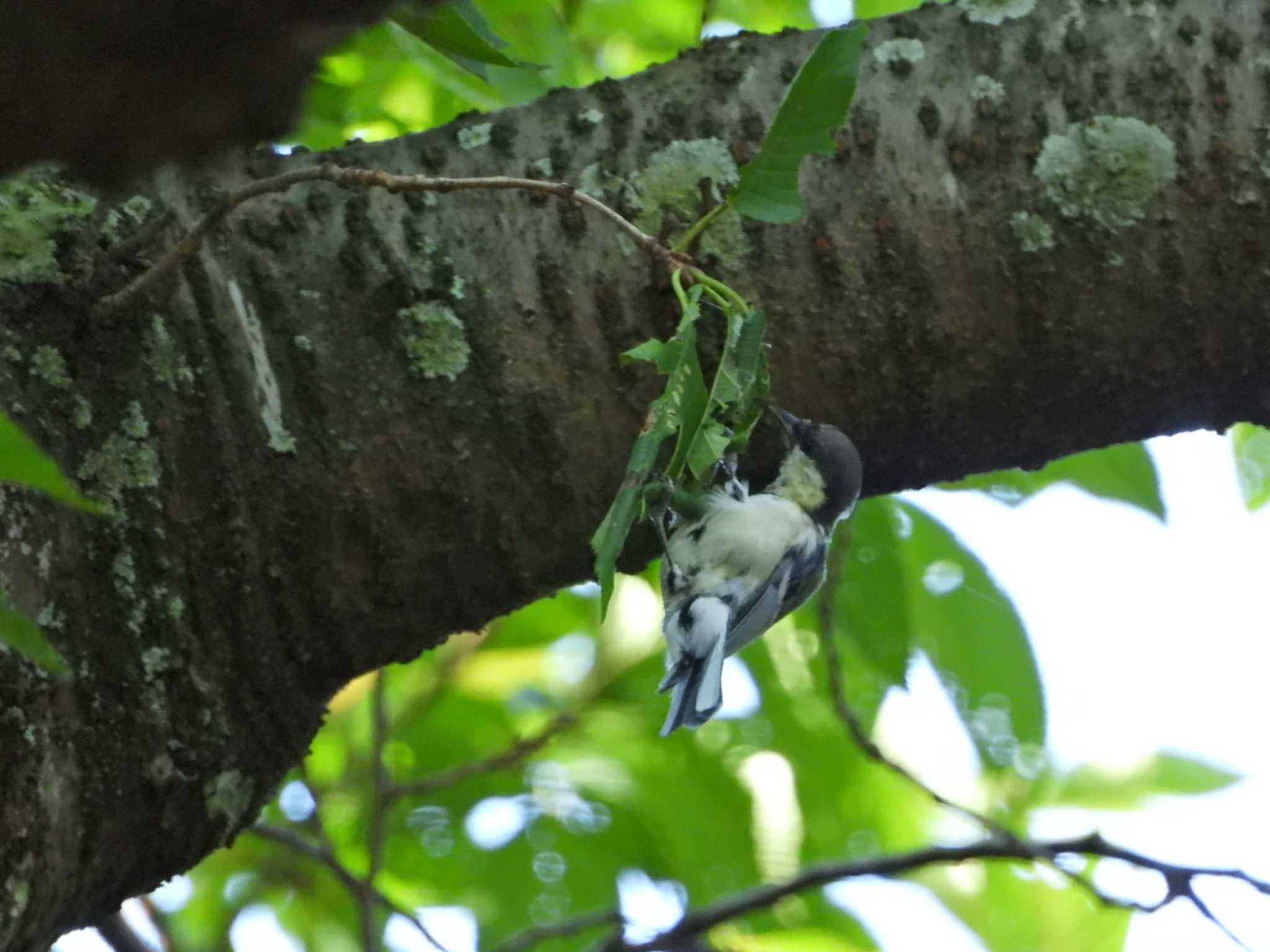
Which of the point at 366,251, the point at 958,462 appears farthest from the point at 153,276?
the point at 958,462

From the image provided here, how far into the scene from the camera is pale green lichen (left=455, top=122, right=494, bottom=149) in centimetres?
167

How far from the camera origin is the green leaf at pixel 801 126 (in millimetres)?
1207

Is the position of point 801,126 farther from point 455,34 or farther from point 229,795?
point 229,795

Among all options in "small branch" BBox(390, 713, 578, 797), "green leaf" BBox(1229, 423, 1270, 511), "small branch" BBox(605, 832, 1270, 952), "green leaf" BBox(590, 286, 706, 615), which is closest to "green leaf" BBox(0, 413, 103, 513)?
"green leaf" BBox(590, 286, 706, 615)

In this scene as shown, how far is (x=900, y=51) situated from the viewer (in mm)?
1722

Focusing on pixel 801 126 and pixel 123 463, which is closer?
pixel 801 126

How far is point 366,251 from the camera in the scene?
1.56 m

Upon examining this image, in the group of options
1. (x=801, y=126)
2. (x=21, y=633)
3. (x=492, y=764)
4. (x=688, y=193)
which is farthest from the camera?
(x=492, y=764)

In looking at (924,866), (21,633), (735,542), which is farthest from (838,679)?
(21,633)

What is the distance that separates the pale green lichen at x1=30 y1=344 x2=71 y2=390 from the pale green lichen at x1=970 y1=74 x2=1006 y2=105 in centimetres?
111

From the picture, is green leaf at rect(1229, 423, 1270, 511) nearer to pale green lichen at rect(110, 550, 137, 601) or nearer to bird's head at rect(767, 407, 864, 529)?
bird's head at rect(767, 407, 864, 529)

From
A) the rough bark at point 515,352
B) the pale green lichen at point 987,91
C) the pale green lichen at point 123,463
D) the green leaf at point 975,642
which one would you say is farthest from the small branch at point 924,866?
the pale green lichen at point 987,91

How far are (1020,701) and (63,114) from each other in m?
1.56

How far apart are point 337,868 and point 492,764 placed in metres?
0.37
